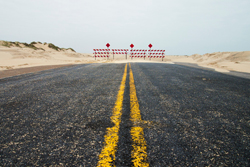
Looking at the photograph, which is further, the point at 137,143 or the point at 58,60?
the point at 58,60

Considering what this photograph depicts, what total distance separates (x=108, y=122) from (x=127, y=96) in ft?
3.71

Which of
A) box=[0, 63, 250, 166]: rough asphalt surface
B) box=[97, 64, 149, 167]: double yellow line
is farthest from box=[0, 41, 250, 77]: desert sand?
box=[97, 64, 149, 167]: double yellow line

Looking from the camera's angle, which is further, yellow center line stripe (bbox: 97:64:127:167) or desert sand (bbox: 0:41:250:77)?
desert sand (bbox: 0:41:250:77)

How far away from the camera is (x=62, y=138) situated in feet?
5.16

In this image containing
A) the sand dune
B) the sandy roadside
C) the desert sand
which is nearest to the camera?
the sandy roadside

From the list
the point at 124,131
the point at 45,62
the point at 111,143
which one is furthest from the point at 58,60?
the point at 111,143

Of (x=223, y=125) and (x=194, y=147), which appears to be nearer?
(x=194, y=147)

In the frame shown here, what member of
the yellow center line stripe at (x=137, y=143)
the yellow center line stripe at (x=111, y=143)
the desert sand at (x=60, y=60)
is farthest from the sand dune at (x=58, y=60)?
the yellow center line stripe at (x=111, y=143)

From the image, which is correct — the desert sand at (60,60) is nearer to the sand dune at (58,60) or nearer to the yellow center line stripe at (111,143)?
the sand dune at (58,60)

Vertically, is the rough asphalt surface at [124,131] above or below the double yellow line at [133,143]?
below

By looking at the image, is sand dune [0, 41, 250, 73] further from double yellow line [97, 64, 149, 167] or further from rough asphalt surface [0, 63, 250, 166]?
double yellow line [97, 64, 149, 167]

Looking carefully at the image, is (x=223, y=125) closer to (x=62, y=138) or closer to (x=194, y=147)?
(x=194, y=147)

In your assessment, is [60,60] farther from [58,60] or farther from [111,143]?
[111,143]

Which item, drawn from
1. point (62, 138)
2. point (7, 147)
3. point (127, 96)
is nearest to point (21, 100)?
point (7, 147)
